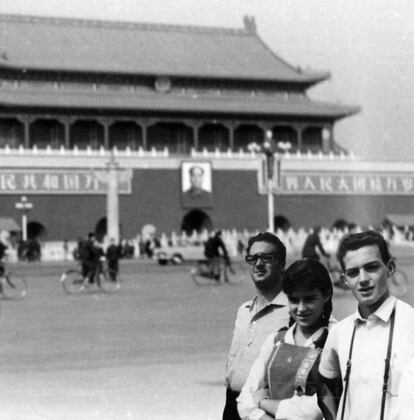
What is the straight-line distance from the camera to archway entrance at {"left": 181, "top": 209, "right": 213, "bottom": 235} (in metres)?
43.1

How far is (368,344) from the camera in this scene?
115 inches

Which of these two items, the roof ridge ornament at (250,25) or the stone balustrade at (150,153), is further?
the roof ridge ornament at (250,25)

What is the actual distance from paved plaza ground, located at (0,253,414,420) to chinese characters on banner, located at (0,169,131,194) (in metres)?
23.1

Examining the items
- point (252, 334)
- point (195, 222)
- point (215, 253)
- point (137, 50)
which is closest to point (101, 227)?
point (195, 222)

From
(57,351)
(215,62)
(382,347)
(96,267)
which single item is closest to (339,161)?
(215,62)

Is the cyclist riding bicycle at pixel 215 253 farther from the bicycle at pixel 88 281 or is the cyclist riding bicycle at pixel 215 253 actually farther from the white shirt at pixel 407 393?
the white shirt at pixel 407 393

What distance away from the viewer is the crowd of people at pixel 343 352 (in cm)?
285

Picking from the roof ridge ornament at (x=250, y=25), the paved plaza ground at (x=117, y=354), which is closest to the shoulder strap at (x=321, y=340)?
the paved plaza ground at (x=117, y=354)

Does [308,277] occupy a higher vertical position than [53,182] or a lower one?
lower

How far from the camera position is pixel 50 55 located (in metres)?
42.4

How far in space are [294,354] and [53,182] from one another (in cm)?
3774

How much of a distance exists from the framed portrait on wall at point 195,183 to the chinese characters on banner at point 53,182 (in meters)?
2.28

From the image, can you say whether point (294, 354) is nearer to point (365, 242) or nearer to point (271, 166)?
point (365, 242)

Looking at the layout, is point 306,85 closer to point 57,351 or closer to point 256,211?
point 256,211
